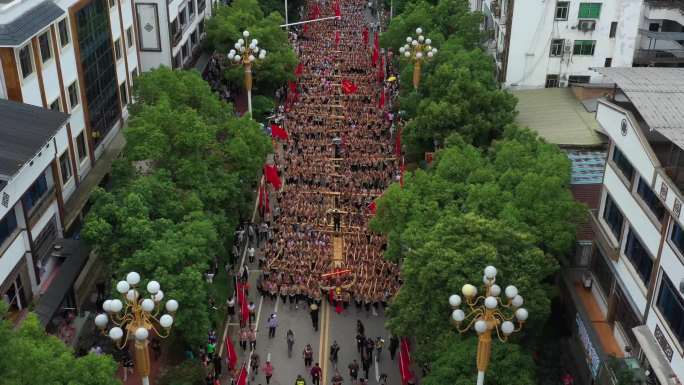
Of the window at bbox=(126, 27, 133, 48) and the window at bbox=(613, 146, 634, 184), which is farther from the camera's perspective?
the window at bbox=(126, 27, 133, 48)

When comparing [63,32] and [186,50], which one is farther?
[186,50]

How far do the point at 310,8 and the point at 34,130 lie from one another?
58587mm

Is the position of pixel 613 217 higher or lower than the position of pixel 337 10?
higher

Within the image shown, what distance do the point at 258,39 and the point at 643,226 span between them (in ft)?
112

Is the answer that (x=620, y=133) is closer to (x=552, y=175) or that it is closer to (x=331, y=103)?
(x=552, y=175)

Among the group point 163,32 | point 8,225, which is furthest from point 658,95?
point 163,32

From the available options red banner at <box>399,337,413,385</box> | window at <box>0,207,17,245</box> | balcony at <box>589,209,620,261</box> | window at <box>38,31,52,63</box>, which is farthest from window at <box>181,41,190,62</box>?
balcony at <box>589,209,620,261</box>

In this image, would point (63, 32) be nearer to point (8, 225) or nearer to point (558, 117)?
point (8, 225)

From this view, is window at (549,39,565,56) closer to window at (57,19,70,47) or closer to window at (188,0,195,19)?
window at (188,0,195,19)

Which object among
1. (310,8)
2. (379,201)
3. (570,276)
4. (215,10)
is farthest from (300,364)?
(310,8)

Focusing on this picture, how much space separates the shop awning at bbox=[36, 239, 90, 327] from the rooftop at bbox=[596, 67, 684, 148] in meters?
21.8

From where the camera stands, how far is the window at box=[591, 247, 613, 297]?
95.7ft

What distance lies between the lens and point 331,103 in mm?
57562

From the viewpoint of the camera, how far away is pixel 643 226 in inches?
1010
